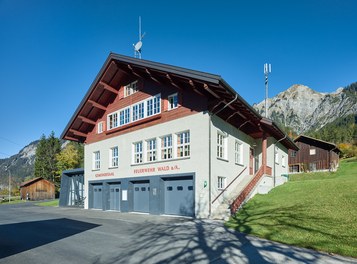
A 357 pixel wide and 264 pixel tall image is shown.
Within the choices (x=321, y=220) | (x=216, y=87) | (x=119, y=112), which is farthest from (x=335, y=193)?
(x=119, y=112)

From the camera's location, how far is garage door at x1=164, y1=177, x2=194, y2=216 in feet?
55.8

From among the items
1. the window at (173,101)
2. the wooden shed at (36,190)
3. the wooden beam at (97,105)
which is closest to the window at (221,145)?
the window at (173,101)

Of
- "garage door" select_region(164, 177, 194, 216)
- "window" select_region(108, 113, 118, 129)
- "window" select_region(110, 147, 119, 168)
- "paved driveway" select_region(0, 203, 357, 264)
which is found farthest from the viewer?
"window" select_region(108, 113, 118, 129)

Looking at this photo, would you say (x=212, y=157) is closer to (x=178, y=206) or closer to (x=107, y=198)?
(x=178, y=206)

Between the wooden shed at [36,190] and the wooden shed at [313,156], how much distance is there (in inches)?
1902

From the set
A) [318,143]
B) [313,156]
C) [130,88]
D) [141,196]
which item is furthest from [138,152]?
[318,143]

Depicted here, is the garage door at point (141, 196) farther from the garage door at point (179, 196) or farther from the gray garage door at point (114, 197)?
the gray garage door at point (114, 197)

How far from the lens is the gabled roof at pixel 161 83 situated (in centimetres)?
1568

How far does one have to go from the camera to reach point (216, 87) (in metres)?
15.3

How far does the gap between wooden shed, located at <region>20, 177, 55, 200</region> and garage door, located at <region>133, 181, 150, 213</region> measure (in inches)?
1665

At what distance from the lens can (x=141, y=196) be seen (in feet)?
67.8

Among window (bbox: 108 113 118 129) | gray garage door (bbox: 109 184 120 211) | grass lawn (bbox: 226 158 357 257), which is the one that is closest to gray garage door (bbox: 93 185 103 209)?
gray garage door (bbox: 109 184 120 211)

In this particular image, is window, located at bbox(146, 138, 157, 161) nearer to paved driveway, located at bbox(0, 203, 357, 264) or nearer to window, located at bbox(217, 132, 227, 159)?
window, located at bbox(217, 132, 227, 159)

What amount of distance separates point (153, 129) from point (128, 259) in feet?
41.0
